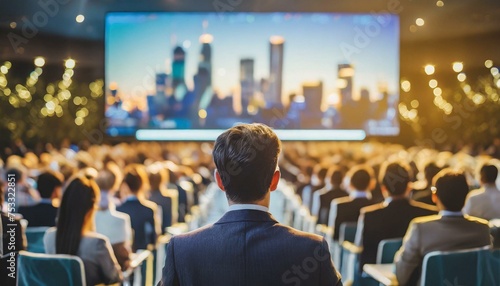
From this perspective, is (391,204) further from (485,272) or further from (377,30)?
(377,30)

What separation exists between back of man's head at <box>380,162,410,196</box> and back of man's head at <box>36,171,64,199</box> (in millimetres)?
2581

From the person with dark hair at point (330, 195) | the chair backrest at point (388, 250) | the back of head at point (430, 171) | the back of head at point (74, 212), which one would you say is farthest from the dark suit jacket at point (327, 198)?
the back of head at point (74, 212)

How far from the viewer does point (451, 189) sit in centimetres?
383

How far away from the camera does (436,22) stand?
1852cm

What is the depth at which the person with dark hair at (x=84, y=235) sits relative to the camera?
3.86 meters

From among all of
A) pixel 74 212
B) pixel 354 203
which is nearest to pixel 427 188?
pixel 354 203

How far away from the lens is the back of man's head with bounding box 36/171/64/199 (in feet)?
18.7

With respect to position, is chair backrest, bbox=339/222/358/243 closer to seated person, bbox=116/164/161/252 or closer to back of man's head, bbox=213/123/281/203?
seated person, bbox=116/164/161/252

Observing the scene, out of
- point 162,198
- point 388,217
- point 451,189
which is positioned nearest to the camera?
point 451,189

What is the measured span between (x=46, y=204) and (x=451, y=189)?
10.8 ft

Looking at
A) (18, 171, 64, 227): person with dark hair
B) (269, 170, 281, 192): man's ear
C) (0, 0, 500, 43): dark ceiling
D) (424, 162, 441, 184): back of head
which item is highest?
(0, 0, 500, 43): dark ceiling

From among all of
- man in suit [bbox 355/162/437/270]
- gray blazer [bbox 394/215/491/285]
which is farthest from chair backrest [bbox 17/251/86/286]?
man in suit [bbox 355/162/437/270]

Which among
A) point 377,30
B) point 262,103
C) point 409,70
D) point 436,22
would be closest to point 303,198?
point 262,103

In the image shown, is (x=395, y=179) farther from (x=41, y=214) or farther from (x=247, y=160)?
(x=247, y=160)
